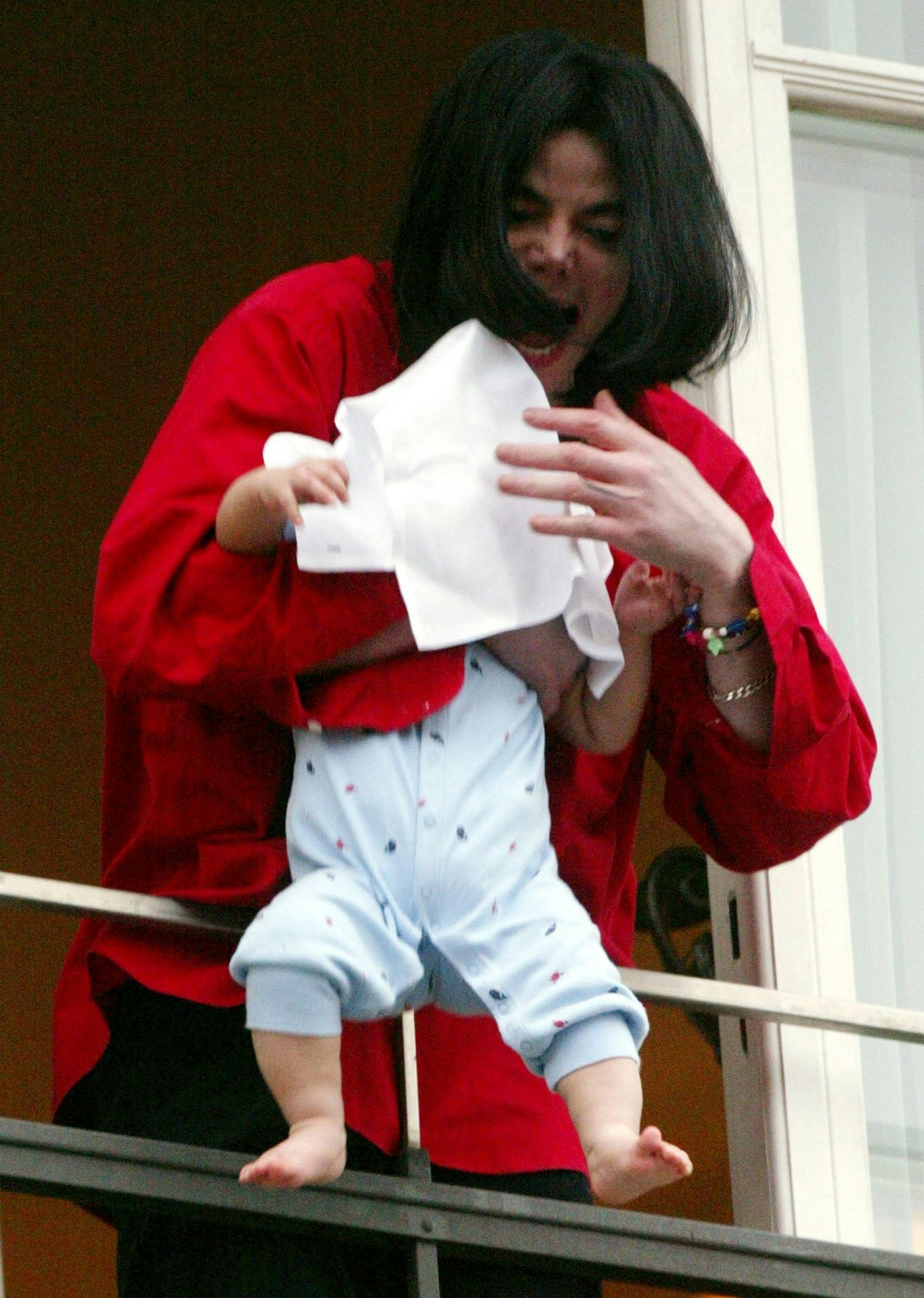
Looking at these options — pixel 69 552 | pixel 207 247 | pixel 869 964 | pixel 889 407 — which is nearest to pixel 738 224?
pixel 889 407

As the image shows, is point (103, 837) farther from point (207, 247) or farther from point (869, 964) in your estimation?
point (207, 247)

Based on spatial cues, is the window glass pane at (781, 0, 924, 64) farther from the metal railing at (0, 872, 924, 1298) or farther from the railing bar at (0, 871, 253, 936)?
the railing bar at (0, 871, 253, 936)

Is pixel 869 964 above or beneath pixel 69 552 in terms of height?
beneath

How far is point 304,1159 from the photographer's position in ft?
4.91

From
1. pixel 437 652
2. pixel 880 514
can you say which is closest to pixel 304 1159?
pixel 437 652

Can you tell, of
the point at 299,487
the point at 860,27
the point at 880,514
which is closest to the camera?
the point at 299,487

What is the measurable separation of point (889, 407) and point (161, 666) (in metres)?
1.39

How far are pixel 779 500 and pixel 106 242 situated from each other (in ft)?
7.68

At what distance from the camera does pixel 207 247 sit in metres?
4.52

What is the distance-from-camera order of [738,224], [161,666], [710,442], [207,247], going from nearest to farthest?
[161,666], [710,442], [738,224], [207,247]

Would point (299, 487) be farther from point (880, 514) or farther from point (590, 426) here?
point (880, 514)

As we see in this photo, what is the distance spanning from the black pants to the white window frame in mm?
535

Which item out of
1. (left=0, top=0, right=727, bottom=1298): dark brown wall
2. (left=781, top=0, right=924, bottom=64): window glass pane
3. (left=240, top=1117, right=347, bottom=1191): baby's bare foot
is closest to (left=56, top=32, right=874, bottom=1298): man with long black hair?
(left=240, top=1117, right=347, bottom=1191): baby's bare foot

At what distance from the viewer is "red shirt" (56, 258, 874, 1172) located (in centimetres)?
169
